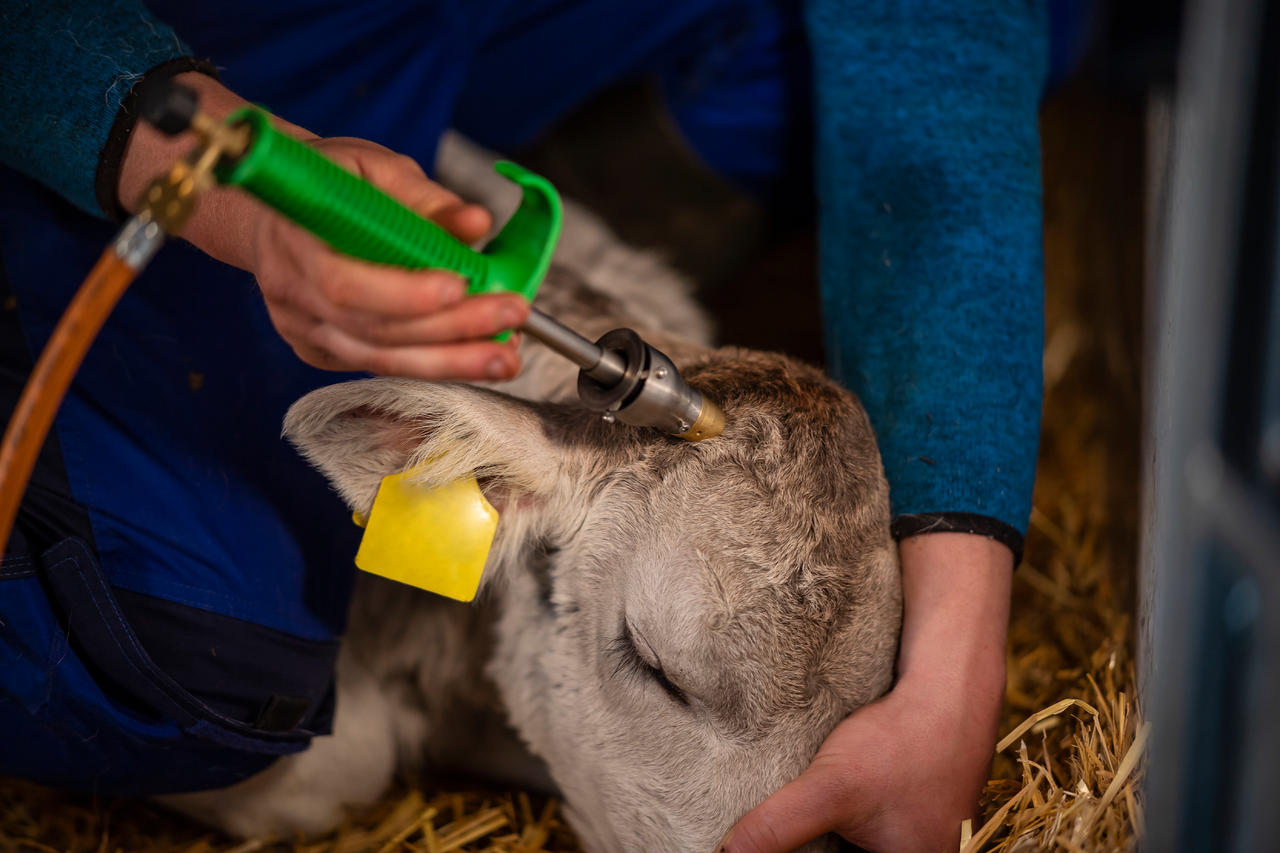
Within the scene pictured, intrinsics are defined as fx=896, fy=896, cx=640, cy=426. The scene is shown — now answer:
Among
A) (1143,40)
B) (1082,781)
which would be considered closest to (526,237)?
(1082,781)

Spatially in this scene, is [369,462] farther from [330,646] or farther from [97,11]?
[97,11]

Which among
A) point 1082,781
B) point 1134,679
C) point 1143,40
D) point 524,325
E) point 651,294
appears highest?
point 1143,40

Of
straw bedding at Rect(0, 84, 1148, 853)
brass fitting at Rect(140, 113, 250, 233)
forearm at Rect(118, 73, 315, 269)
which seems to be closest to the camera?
brass fitting at Rect(140, 113, 250, 233)

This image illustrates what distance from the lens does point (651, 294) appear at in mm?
2791

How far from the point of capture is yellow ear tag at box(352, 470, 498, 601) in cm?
156

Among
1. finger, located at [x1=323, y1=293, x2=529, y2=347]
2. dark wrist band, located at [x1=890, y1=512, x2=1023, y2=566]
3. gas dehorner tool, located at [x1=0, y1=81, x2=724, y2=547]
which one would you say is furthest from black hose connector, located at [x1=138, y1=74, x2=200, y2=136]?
dark wrist band, located at [x1=890, y1=512, x2=1023, y2=566]

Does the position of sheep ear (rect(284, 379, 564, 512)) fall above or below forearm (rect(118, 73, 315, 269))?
below

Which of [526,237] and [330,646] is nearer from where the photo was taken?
[526,237]

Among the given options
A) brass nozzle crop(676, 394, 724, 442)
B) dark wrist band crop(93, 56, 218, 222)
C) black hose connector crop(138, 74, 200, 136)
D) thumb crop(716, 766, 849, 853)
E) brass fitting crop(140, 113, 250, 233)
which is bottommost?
thumb crop(716, 766, 849, 853)

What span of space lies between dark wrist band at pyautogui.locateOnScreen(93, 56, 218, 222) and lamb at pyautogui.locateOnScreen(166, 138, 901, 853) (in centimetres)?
49

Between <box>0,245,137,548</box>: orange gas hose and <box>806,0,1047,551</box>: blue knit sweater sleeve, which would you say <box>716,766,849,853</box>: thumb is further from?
<box>0,245,137,548</box>: orange gas hose

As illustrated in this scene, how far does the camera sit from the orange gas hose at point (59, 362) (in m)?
0.92

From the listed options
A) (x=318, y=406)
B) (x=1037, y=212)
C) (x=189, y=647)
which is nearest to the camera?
(x=318, y=406)

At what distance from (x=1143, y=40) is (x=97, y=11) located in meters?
4.28
